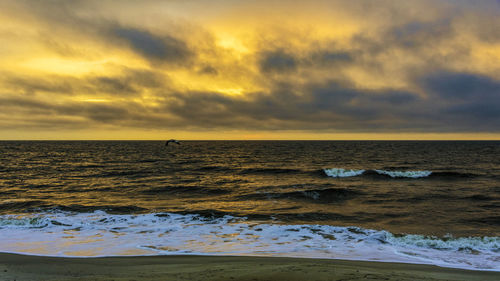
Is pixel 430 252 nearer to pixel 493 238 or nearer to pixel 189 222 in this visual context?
pixel 493 238

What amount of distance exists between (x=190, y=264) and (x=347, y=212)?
462 inches

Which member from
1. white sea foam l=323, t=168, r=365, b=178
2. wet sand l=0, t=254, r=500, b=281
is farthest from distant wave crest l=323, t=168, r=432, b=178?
wet sand l=0, t=254, r=500, b=281

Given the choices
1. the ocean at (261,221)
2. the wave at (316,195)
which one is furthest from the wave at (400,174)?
the wave at (316,195)

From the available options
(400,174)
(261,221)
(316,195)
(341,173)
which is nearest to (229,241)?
(261,221)

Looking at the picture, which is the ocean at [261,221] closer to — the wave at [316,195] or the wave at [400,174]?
the wave at [316,195]

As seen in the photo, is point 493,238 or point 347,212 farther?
point 347,212

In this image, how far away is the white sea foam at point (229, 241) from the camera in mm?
10211

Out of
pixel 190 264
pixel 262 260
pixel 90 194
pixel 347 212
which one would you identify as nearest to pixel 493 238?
pixel 347 212

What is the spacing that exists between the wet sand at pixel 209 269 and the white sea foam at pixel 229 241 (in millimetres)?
820

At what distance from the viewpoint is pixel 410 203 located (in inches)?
780

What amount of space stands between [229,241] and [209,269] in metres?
4.21

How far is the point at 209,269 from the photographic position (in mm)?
7852

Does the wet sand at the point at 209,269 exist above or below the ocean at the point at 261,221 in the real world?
above

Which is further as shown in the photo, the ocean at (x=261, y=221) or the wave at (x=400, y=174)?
the wave at (x=400, y=174)
